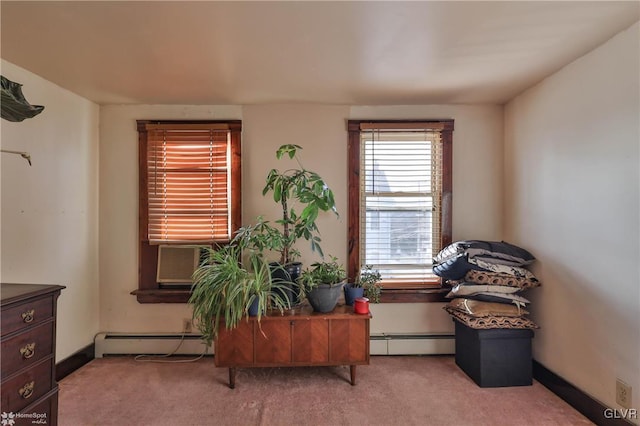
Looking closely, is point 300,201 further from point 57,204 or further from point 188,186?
point 57,204

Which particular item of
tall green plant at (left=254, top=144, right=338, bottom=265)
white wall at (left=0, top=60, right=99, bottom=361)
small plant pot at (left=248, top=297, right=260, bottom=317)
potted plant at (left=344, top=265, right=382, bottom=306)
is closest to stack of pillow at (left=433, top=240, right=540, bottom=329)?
potted plant at (left=344, top=265, right=382, bottom=306)

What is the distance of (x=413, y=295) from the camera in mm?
2801

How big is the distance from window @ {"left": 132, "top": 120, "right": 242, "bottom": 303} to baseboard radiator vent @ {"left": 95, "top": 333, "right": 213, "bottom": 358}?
444 millimetres

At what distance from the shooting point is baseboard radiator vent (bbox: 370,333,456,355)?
2781 mm

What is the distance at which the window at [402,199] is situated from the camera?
284cm

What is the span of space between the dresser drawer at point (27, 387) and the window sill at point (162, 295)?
3.74 ft

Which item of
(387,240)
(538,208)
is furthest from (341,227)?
(538,208)

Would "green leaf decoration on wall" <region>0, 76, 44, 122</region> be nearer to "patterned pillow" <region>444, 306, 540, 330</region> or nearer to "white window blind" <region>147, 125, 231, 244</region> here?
"white window blind" <region>147, 125, 231, 244</region>

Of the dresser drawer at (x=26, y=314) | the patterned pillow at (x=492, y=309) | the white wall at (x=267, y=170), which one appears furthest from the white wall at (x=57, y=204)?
the patterned pillow at (x=492, y=309)

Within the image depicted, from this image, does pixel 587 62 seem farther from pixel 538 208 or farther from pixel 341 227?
pixel 341 227

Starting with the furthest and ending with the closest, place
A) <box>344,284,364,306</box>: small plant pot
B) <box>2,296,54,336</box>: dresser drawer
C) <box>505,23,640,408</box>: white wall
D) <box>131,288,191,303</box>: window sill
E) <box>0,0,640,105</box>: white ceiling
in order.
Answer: <box>131,288,191,303</box>: window sill → <box>344,284,364,306</box>: small plant pot → <box>505,23,640,408</box>: white wall → <box>0,0,640,105</box>: white ceiling → <box>2,296,54,336</box>: dresser drawer

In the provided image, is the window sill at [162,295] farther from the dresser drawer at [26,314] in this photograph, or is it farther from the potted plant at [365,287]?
the potted plant at [365,287]

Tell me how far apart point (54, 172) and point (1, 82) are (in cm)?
112

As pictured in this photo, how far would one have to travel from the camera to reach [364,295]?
8.85 ft
